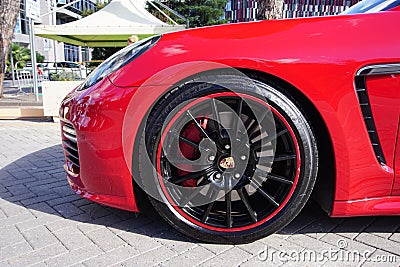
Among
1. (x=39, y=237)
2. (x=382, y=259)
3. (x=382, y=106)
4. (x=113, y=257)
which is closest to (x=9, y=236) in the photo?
(x=39, y=237)

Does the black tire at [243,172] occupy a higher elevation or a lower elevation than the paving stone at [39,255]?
higher

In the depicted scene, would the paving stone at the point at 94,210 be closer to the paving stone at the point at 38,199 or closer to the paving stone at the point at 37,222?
the paving stone at the point at 37,222

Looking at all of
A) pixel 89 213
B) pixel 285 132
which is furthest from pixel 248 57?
pixel 89 213

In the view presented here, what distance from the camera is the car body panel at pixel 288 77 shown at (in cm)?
158

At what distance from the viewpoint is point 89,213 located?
220 cm

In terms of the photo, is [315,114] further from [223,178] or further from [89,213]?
[89,213]

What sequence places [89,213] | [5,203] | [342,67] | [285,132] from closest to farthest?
[342,67] → [285,132] → [89,213] → [5,203]

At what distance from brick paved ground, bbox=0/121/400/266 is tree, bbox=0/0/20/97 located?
755cm

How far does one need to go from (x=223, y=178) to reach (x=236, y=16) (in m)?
38.5

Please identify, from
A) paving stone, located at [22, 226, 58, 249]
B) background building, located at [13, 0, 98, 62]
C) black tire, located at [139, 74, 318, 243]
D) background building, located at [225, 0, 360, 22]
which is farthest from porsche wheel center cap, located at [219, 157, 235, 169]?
background building, located at [13, 0, 98, 62]

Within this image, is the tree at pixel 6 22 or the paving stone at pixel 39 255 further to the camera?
the tree at pixel 6 22

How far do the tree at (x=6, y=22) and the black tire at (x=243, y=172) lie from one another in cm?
857

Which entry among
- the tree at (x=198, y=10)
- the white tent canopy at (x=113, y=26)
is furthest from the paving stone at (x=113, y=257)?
the tree at (x=198, y=10)
